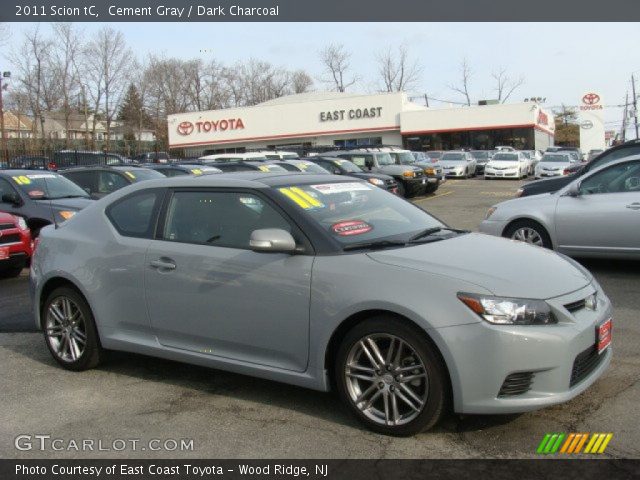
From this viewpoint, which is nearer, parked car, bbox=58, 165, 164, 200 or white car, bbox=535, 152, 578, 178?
parked car, bbox=58, 165, 164, 200

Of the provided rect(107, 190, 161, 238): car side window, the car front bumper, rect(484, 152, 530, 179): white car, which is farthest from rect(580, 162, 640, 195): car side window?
rect(484, 152, 530, 179): white car

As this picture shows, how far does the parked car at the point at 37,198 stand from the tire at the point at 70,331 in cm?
523

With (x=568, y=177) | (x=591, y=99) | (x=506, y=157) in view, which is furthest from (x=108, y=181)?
(x=591, y=99)

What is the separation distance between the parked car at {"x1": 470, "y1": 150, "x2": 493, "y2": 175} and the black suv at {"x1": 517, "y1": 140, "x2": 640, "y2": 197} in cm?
2750

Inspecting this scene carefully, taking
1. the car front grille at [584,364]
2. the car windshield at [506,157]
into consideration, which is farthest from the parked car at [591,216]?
the car windshield at [506,157]

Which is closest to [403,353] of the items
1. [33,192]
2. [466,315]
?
[466,315]

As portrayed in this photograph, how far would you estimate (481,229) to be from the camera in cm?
990

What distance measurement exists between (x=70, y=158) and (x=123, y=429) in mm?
29945

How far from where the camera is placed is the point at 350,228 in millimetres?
4590

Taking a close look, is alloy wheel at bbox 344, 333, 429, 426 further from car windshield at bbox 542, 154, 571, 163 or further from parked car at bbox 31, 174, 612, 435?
car windshield at bbox 542, 154, 571, 163

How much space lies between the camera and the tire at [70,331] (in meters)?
5.45

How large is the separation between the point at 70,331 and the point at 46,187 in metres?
6.68

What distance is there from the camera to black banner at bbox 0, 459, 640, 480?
3.54 m

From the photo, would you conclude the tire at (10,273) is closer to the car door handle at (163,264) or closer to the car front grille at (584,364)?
the car door handle at (163,264)
